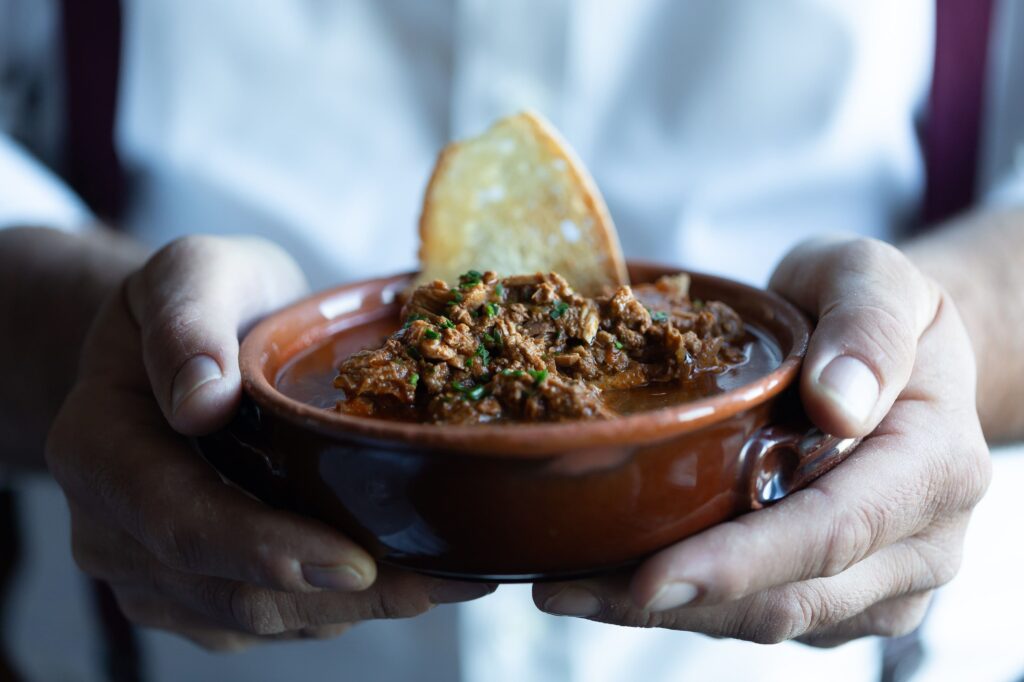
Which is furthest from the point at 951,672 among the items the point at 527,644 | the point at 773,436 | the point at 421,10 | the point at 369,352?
the point at 421,10

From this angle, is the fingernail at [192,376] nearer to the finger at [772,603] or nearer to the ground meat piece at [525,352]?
the ground meat piece at [525,352]

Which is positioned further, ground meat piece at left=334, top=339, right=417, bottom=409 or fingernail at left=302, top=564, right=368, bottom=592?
ground meat piece at left=334, top=339, right=417, bottom=409

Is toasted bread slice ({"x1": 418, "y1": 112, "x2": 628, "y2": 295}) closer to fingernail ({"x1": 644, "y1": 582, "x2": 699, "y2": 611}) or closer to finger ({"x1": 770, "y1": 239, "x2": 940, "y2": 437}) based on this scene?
finger ({"x1": 770, "y1": 239, "x2": 940, "y2": 437})

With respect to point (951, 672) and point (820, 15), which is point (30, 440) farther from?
point (951, 672)

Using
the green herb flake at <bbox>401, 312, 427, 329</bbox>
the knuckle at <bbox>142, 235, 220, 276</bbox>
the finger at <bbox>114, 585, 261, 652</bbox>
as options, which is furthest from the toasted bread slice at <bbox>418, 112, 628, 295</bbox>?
the finger at <bbox>114, 585, 261, 652</bbox>

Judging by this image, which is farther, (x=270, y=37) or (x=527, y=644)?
(x=270, y=37)

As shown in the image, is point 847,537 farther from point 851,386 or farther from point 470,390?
point 470,390

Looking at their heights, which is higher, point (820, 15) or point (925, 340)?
point (820, 15)
